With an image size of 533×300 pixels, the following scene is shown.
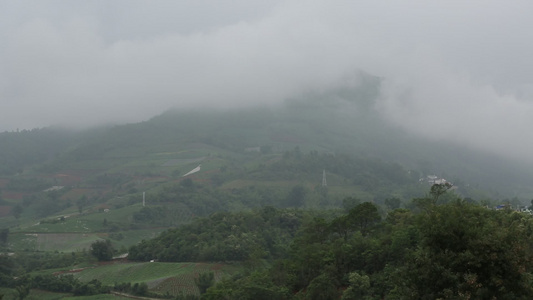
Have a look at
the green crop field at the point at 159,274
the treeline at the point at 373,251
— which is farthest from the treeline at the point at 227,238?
the green crop field at the point at 159,274

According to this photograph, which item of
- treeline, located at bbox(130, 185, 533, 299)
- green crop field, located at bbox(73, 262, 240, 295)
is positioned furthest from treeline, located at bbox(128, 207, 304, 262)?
green crop field, located at bbox(73, 262, 240, 295)

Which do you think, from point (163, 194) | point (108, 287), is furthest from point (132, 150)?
point (108, 287)

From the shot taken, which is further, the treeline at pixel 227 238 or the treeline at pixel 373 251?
the treeline at pixel 227 238

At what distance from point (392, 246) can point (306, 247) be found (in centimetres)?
844

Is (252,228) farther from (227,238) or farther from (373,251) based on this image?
(373,251)

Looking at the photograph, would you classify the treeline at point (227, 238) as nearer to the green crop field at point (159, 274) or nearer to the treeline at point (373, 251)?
the treeline at point (373, 251)

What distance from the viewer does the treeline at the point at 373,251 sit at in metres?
14.1

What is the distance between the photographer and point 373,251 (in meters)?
30.0

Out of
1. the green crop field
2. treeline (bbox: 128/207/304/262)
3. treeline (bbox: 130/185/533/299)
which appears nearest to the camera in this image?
treeline (bbox: 130/185/533/299)

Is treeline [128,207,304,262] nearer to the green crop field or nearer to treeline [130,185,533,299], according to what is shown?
treeline [130,185,533,299]

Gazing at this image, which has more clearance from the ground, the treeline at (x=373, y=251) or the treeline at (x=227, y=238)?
the treeline at (x=373, y=251)

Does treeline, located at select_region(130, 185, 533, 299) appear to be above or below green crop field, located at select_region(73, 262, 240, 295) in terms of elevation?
above

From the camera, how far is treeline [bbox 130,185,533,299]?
14086 millimetres

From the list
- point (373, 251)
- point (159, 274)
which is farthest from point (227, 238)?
point (373, 251)
